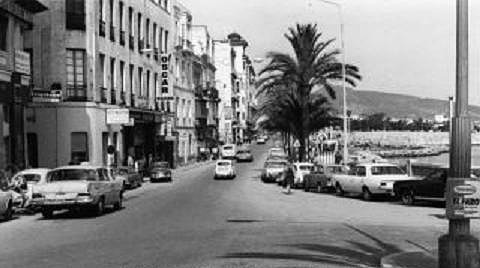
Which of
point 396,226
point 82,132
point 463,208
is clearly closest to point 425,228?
point 396,226

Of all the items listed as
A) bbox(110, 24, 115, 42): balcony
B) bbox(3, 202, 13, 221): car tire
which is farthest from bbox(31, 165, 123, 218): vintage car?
bbox(110, 24, 115, 42): balcony

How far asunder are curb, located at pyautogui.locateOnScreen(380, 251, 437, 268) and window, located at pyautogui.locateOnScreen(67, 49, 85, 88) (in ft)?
120

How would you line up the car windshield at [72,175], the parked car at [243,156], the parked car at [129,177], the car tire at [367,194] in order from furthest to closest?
the parked car at [243,156], the parked car at [129,177], the car tire at [367,194], the car windshield at [72,175]

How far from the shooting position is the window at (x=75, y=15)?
4775 cm

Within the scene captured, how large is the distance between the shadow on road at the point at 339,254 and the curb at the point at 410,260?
40 cm

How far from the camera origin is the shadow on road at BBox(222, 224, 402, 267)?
13.6 m

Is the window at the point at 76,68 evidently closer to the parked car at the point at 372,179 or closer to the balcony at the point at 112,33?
the balcony at the point at 112,33

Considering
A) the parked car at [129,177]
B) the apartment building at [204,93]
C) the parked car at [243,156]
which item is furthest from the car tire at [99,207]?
the apartment building at [204,93]

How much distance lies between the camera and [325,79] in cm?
5141

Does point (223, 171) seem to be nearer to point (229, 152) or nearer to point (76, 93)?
point (76, 93)

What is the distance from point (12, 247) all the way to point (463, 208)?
10.3 m

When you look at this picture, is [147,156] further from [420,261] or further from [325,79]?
[420,261]

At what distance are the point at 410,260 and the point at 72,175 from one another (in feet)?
49.1

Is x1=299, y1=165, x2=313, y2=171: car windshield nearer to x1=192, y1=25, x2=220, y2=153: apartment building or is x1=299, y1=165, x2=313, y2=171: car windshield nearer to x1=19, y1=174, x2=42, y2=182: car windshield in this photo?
x1=19, y1=174, x2=42, y2=182: car windshield
